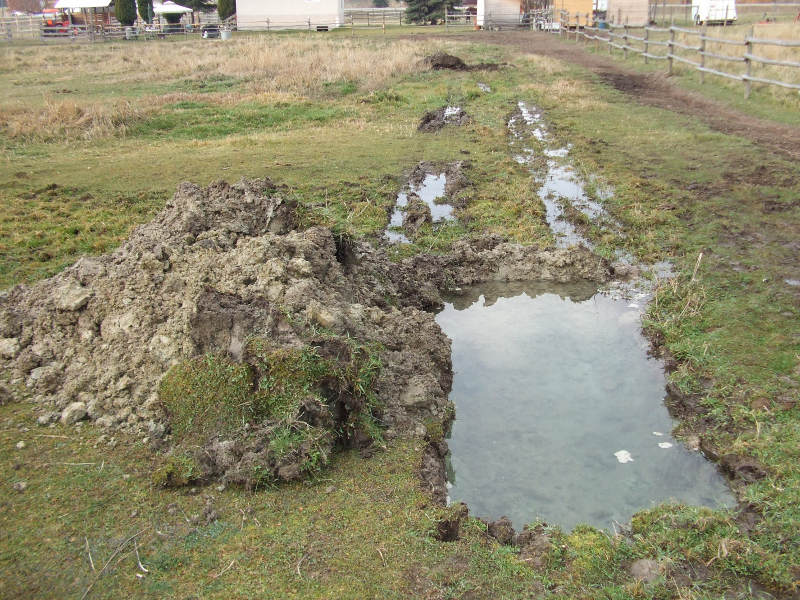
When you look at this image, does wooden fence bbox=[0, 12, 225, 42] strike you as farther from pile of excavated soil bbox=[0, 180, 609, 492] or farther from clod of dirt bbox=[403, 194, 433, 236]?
pile of excavated soil bbox=[0, 180, 609, 492]

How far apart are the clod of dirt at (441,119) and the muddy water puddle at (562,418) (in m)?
8.99

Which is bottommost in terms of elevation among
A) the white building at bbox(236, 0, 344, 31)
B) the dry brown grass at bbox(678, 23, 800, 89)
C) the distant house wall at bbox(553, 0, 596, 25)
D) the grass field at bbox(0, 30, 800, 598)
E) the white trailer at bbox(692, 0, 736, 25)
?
the grass field at bbox(0, 30, 800, 598)

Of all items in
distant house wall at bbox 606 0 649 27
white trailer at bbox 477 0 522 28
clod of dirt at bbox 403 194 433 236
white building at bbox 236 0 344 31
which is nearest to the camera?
clod of dirt at bbox 403 194 433 236

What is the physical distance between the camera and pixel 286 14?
4612 cm

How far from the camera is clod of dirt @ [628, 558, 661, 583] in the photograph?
392cm

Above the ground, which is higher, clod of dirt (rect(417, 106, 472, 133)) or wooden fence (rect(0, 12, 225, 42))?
wooden fence (rect(0, 12, 225, 42))

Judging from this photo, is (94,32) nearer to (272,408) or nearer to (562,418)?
(272,408)

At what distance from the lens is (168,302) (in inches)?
233

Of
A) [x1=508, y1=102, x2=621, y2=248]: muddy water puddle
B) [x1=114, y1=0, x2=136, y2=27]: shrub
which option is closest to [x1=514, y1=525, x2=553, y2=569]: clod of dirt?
[x1=508, y1=102, x2=621, y2=248]: muddy water puddle

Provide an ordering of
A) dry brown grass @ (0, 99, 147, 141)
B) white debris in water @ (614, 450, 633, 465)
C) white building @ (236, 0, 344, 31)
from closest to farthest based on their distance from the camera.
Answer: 1. white debris in water @ (614, 450, 633, 465)
2. dry brown grass @ (0, 99, 147, 141)
3. white building @ (236, 0, 344, 31)

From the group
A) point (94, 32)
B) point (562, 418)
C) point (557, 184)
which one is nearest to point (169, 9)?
point (94, 32)

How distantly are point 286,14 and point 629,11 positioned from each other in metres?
23.0

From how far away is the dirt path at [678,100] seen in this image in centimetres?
1310

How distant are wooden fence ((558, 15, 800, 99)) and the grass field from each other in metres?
0.86
